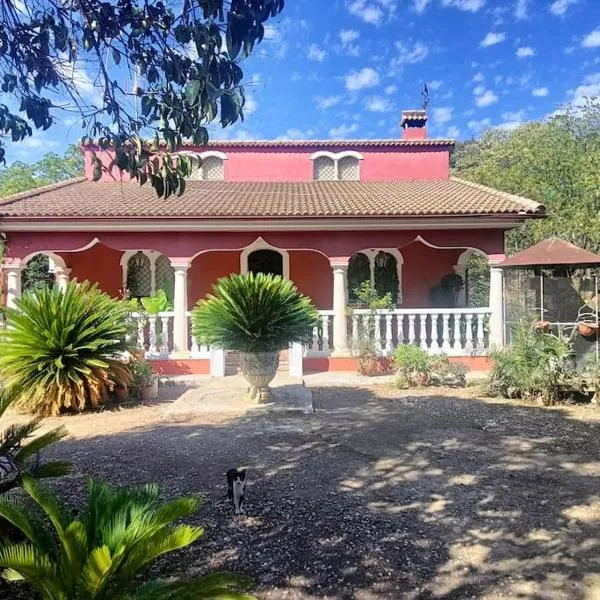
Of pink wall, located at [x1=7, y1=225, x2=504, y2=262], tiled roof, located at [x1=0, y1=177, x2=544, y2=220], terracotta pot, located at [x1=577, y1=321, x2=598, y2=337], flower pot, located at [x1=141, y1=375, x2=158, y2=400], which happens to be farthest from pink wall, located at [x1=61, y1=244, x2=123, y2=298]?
terracotta pot, located at [x1=577, y1=321, x2=598, y2=337]

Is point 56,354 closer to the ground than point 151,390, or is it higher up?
higher up

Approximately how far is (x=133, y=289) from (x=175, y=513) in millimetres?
11710

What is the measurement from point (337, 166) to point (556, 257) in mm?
8773

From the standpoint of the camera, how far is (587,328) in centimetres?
754

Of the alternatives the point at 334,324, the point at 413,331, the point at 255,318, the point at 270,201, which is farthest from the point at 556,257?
the point at 270,201

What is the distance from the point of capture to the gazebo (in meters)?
7.69

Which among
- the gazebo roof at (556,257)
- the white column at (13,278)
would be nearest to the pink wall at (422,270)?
the gazebo roof at (556,257)

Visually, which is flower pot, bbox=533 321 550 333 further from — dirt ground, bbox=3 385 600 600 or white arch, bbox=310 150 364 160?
white arch, bbox=310 150 364 160

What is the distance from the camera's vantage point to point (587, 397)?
24.2 ft

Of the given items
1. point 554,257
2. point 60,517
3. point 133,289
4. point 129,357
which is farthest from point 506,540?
point 133,289

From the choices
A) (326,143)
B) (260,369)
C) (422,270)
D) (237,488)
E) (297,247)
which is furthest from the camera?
(326,143)

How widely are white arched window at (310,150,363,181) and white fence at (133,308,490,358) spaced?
6.25 metres

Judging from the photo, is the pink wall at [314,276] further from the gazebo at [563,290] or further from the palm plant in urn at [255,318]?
the palm plant in urn at [255,318]

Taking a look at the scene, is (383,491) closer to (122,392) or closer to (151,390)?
(122,392)
